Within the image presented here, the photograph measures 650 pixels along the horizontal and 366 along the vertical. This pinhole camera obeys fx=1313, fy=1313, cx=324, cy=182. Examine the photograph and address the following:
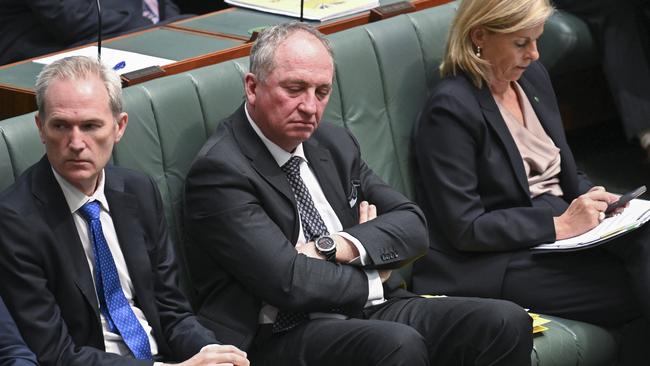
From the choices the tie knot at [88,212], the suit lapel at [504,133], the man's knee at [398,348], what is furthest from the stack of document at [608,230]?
the tie knot at [88,212]

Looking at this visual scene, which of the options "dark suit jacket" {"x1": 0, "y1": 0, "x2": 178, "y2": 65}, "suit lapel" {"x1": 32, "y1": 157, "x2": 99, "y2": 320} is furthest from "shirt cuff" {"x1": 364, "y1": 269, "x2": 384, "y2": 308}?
"dark suit jacket" {"x1": 0, "y1": 0, "x2": 178, "y2": 65}

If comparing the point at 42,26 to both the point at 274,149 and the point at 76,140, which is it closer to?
the point at 274,149

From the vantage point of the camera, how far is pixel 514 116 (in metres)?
3.52

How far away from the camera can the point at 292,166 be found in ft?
9.87

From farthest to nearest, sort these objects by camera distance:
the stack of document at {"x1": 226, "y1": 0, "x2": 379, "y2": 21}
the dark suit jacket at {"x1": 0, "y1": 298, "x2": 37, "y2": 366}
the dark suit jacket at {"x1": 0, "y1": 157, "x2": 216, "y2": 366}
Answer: the stack of document at {"x1": 226, "y1": 0, "x2": 379, "y2": 21}, the dark suit jacket at {"x1": 0, "y1": 157, "x2": 216, "y2": 366}, the dark suit jacket at {"x1": 0, "y1": 298, "x2": 37, "y2": 366}

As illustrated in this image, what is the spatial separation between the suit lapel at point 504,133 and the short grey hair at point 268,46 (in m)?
0.60

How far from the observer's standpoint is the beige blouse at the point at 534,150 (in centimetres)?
349

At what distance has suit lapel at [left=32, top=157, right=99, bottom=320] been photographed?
2.58 meters

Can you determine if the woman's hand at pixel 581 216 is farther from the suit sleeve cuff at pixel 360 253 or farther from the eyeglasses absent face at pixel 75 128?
the eyeglasses absent face at pixel 75 128

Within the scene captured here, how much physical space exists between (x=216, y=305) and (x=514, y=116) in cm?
105

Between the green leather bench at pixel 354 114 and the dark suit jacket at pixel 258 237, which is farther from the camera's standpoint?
the green leather bench at pixel 354 114

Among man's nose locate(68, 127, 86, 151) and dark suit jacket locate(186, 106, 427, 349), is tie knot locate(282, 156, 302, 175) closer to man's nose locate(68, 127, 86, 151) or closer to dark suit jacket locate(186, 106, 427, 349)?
dark suit jacket locate(186, 106, 427, 349)

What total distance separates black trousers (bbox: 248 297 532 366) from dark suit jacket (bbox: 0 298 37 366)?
0.66 m

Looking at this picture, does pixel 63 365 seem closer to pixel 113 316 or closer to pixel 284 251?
pixel 113 316
